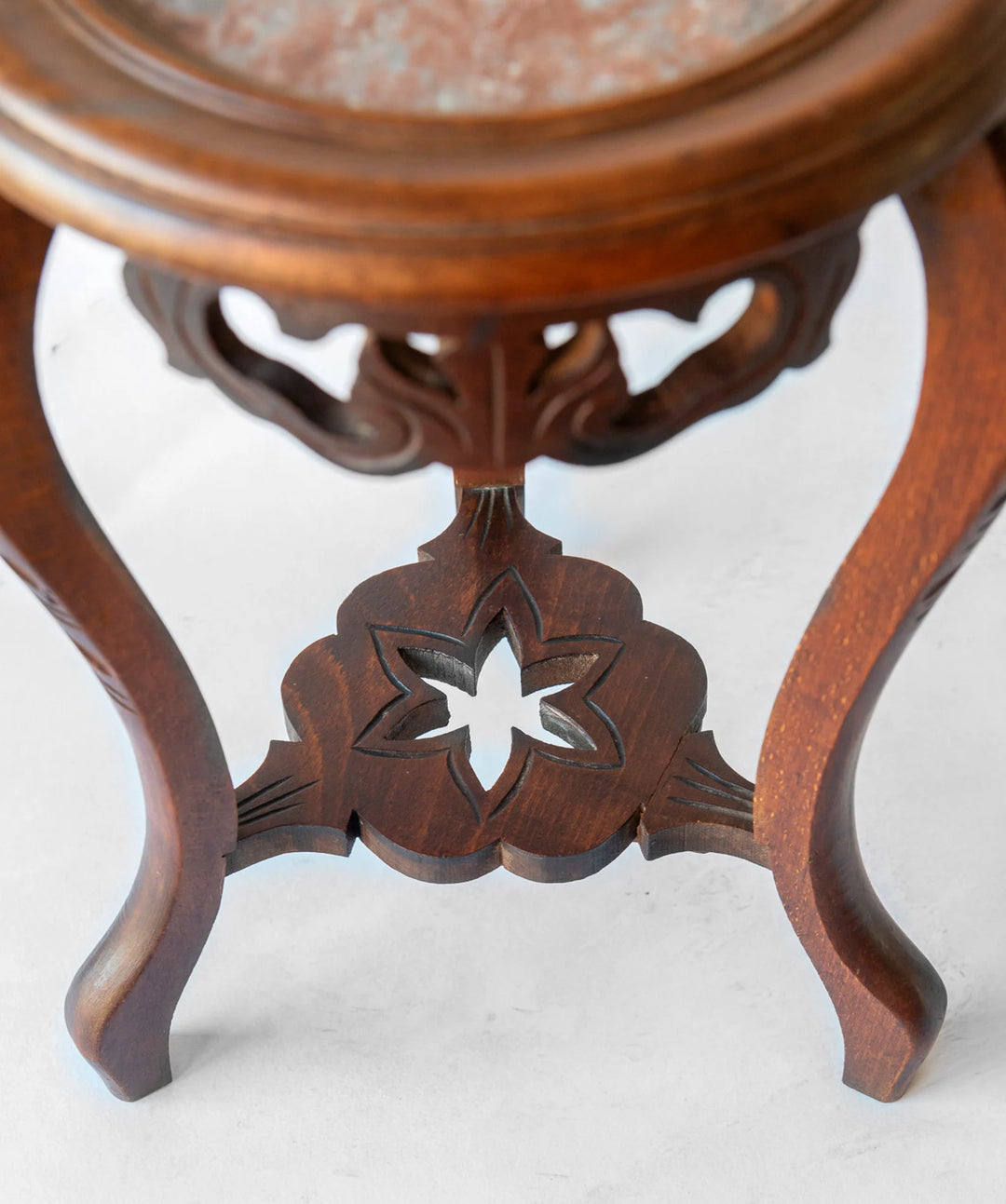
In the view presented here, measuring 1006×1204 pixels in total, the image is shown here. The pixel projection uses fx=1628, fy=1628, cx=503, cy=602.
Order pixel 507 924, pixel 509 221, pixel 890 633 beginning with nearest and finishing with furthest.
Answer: pixel 509 221 < pixel 890 633 < pixel 507 924

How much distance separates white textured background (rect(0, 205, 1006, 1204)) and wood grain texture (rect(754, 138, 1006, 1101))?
0.39ft

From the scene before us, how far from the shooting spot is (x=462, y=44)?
79cm

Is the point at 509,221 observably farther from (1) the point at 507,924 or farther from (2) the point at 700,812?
(1) the point at 507,924

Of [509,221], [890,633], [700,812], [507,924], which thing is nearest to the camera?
[509,221]

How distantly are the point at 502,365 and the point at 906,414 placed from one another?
1.22 m

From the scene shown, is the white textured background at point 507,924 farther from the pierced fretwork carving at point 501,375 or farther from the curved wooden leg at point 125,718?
the pierced fretwork carving at point 501,375

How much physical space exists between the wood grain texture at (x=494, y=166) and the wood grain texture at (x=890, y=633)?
0.09 m

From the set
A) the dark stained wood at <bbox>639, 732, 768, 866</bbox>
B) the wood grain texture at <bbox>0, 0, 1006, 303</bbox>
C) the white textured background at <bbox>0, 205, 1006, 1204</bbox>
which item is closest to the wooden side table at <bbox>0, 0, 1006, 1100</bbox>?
the wood grain texture at <bbox>0, 0, 1006, 303</bbox>

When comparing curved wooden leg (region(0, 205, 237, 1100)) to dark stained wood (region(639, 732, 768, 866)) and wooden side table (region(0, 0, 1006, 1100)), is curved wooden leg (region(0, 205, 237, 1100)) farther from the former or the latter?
dark stained wood (region(639, 732, 768, 866))

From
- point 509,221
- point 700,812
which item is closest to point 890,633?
point 700,812

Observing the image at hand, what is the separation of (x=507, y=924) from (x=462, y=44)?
2.66 feet

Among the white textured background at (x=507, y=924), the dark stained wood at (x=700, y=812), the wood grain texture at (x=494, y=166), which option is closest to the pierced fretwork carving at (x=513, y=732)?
the dark stained wood at (x=700, y=812)

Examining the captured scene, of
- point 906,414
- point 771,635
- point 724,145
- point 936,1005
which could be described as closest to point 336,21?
point 724,145

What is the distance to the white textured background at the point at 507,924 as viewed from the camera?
122cm
